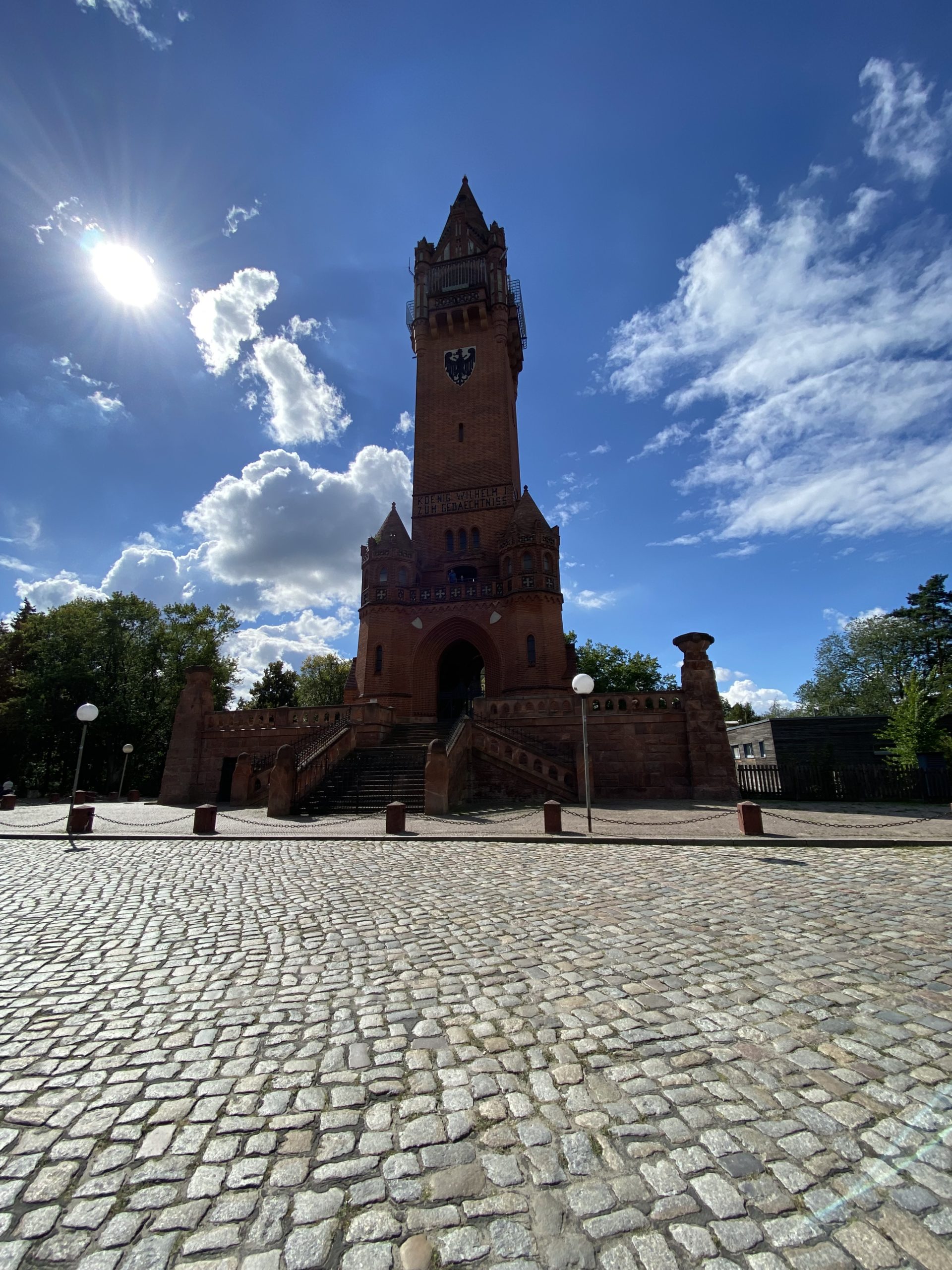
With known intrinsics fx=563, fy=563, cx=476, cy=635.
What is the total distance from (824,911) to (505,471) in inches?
1113

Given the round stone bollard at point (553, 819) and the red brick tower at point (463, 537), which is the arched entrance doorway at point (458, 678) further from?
the round stone bollard at point (553, 819)

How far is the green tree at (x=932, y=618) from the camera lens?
140 ft

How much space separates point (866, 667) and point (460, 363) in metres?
40.0

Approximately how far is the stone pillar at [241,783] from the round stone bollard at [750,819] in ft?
49.1

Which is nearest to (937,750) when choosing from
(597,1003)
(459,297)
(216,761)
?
(597,1003)

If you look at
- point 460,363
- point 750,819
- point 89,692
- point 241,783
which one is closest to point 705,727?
point 750,819

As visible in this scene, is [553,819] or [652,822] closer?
[553,819]

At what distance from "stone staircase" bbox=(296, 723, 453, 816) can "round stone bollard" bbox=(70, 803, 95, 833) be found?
16.3 ft

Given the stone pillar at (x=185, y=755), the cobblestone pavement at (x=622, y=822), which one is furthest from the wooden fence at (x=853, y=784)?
the stone pillar at (x=185, y=755)

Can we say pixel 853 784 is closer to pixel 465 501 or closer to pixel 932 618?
pixel 465 501

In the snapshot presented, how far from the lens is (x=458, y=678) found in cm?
3241

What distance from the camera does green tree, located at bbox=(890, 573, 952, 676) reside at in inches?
1684

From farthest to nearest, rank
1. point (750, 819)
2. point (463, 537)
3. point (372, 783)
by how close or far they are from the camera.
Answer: point (463, 537) < point (372, 783) < point (750, 819)

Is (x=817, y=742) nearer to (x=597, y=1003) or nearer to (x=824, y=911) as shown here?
(x=824, y=911)
